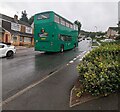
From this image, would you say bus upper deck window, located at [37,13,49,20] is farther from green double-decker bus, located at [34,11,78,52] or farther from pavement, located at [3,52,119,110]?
pavement, located at [3,52,119,110]

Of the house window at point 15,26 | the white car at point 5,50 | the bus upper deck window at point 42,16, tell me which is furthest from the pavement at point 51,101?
the house window at point 15,26

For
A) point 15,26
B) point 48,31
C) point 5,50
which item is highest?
point 15,26

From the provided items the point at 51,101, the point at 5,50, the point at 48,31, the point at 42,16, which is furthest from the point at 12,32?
the point at 51,101

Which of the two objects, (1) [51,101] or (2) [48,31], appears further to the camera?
(2) [48,31]

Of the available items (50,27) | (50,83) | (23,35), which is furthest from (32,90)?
(23,35)

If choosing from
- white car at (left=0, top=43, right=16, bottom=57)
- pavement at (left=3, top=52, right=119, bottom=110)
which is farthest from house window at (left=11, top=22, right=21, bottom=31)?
pavement at (left=3, top=52, right=119, bottom=110)

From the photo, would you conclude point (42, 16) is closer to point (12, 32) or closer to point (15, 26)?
point (12, 32)

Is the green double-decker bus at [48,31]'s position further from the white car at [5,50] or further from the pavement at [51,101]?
the pavement at [51,101]

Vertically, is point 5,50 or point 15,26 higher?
point 15,26

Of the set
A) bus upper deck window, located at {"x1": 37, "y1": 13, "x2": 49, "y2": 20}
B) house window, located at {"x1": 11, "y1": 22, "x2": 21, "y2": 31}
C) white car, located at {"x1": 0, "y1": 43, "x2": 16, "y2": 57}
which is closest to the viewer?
white car, located at {"x1": 0, "y1": 43, "x2": 16, "y2": 57}

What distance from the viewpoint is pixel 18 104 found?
4.62m

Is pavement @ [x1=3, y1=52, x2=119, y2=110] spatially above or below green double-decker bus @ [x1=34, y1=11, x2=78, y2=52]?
below

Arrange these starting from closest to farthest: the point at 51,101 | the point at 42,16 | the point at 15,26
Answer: the point at 51,101
the point at 42,16
the point at 15,26

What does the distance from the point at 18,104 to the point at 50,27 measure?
1427 centimetres
